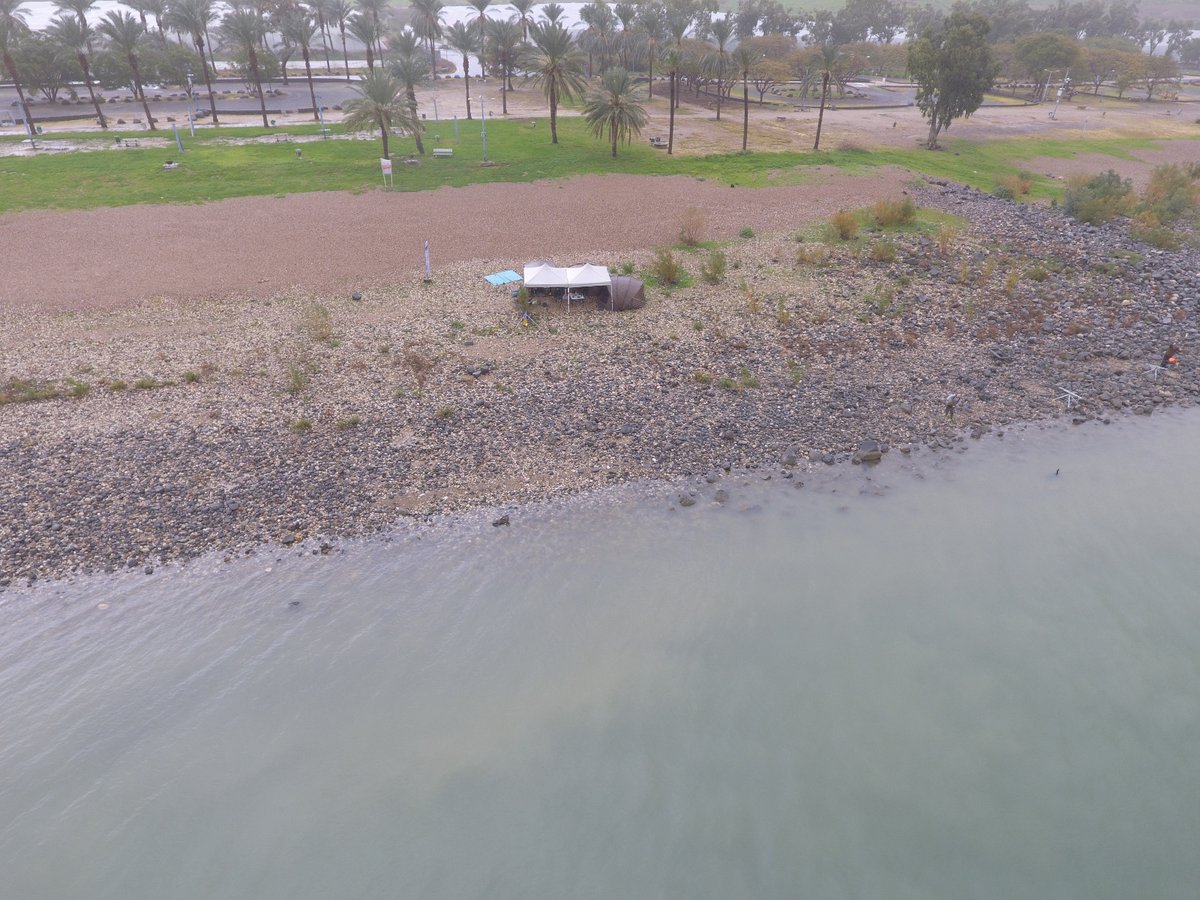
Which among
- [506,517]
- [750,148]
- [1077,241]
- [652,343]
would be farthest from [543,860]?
[750,148]

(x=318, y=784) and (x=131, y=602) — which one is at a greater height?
(x=131, y=602)

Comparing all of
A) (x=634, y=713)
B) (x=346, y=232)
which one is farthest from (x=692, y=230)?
(x=634, y=713)

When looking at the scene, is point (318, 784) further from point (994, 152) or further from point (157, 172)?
point (994, 152)

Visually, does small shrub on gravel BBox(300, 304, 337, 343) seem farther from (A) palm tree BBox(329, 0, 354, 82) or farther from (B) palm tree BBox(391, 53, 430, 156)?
(A) palm tree BBox(329, 0, 354, 82)

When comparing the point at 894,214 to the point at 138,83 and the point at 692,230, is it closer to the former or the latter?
the point at 692,230

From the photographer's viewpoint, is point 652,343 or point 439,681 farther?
point 652,343

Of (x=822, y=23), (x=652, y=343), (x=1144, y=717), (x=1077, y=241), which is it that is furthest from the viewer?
(x=822, y=23)
